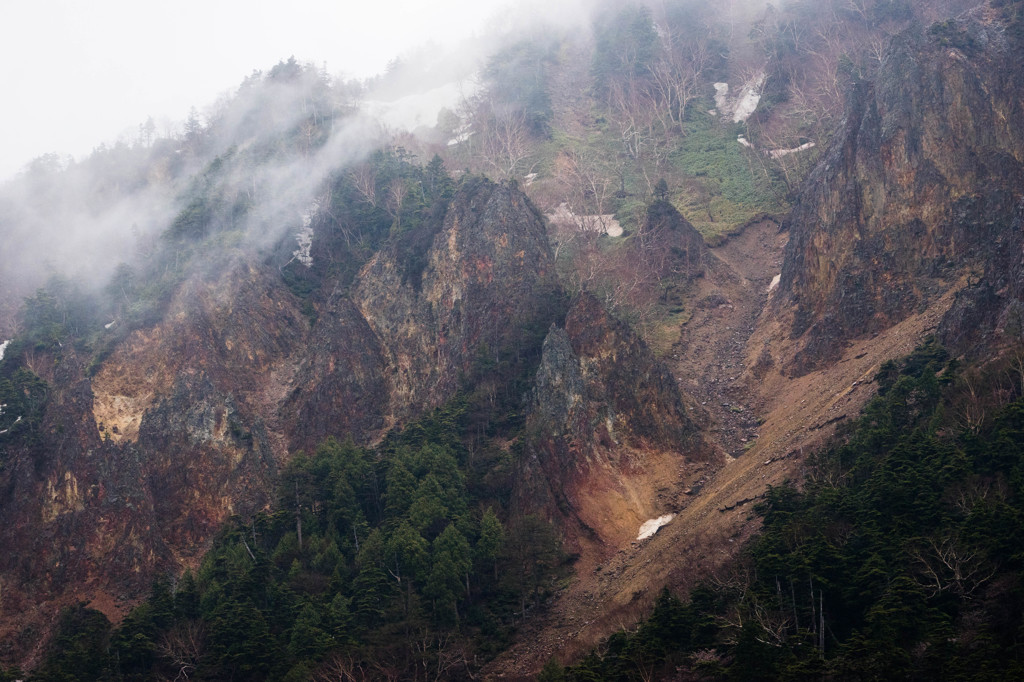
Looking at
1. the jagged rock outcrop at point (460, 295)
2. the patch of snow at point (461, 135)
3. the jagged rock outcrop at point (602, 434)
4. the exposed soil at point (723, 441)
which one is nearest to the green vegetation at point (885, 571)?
the exposed soil at point (723, 441)

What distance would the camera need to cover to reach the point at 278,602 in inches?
2095

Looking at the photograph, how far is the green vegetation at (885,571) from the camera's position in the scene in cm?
3828

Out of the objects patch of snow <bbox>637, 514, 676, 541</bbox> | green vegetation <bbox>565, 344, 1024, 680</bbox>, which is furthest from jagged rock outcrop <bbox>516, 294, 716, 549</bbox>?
green vegetation <bbox>565, 344, 1024, 680</bbox>

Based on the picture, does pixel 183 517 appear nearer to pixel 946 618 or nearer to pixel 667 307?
pixel 667 307

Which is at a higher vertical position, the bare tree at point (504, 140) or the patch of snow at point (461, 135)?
the patch of snow at point (461, 135)

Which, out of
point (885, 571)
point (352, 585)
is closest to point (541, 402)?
point (352, 585)

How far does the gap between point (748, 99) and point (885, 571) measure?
71.3 meters

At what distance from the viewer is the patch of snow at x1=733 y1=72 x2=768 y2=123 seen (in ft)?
334

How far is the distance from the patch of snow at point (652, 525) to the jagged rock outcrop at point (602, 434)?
1.27ft

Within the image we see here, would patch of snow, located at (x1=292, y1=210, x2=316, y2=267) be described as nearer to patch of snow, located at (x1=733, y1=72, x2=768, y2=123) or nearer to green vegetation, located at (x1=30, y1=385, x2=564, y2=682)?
green vegetation, located at (x1=30, y1=385, x2=564, y2=682)

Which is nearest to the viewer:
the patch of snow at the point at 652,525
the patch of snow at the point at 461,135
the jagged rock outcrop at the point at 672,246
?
the patch of snow at the point at 652,525

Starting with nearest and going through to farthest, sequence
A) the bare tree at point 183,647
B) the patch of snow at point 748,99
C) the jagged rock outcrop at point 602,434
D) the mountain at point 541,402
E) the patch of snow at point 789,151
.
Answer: the mountain at point 541,402 < the bare tree at point 183,647 < the jagged rock outcrop at point 602,434 < the patch of snow at point 789,151 < the patch of snow at point 748,99

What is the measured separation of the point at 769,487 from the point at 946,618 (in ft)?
43.1

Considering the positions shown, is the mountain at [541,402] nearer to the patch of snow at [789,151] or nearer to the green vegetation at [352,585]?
the green vegetation at [352,585]
